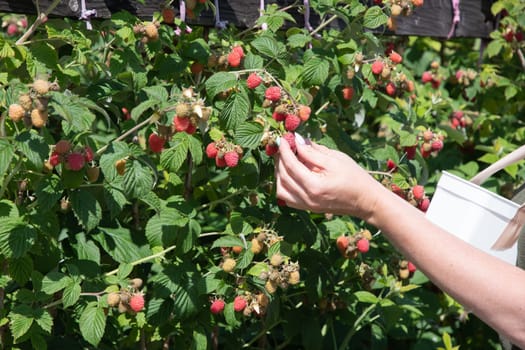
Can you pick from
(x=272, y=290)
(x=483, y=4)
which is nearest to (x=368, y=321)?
(x=272, y=290)

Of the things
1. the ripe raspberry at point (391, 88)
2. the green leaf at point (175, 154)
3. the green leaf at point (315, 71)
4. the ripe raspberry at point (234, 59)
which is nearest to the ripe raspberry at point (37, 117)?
the green leaf at point (175, 154)

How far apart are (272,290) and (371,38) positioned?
2.67 ft

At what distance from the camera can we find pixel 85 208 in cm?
200

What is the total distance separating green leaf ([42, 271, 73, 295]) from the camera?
2.03 m

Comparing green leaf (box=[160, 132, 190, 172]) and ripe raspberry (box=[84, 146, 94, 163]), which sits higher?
ripe raspberry (box=[84, 146, 94, 163])

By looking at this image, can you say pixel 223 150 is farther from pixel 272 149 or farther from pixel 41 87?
pixel 41 87

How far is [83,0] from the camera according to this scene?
234cm

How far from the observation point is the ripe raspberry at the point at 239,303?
212 centimetres

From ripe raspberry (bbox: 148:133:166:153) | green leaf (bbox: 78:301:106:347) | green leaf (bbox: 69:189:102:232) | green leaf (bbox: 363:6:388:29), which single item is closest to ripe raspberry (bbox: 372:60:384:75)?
green leaf (bbox: 363:6:388:29)

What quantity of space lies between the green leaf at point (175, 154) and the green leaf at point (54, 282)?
0.36 meters

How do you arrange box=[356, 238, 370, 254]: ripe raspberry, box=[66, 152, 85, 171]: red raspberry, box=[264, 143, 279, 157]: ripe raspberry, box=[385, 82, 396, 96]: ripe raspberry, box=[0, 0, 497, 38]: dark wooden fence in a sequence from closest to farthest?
box=[66, 152, 85, 171]: red raspberry
box=[264, 143, 279, 157]: ripe raspberry
box=[0, 0, 497, 38]: dark wooden fence
box=[356, 238, 370, 254]: ripe raspberry
box=[385, 82, 396, 96]: ripe raspberry

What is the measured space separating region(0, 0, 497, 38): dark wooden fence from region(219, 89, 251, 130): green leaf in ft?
1.43

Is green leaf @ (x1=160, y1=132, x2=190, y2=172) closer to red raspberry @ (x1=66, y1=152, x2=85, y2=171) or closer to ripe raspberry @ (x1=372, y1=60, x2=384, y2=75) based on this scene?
red raspberry @ (x1=66, y1=152, x2=85, y2=171)

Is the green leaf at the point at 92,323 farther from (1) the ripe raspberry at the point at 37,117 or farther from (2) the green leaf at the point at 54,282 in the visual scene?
(1) the ripe raspberry at the point at 37,117
